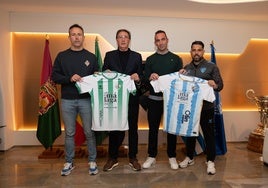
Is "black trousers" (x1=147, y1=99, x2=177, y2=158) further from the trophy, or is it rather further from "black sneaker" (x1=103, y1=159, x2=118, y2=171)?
the trophy

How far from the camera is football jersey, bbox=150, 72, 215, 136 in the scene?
290cm

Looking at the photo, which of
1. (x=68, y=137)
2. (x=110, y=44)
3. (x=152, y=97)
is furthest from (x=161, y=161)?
(x=110, y=44)

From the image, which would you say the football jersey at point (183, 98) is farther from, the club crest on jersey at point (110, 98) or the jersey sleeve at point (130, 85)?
the club crest on jersey at point (110, 98)

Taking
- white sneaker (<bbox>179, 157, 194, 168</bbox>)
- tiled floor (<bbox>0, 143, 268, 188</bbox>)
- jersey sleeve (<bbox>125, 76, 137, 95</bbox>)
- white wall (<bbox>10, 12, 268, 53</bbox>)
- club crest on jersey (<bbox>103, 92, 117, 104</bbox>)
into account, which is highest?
white wall (<bbox>10, 12, 268, 53</bbox>)

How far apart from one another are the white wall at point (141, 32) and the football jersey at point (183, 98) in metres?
1.43

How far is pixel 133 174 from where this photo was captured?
2.98 meters

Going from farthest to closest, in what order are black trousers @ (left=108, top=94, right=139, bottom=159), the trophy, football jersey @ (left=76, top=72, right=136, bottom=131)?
the trophy → black trousers @ (left=108, top=94, right=139, bottom=159) → football jersey @ (left=76, top=72, right=136, bottom=131)

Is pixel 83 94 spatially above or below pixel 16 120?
above

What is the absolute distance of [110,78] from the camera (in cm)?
289

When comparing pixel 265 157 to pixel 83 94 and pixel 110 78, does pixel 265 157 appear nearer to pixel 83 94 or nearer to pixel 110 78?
pixel 110 78

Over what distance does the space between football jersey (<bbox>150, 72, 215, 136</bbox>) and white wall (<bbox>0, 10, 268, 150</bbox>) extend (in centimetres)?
143

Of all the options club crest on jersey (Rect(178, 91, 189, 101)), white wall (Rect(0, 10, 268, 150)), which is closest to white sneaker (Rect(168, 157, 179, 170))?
club crest on jersey (Rect(178, 91, 189, 101))

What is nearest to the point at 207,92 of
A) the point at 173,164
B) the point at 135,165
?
the point at 173,164

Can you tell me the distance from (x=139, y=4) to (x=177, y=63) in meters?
1.19
